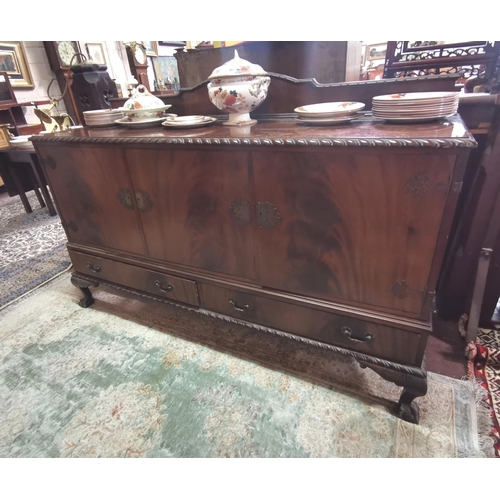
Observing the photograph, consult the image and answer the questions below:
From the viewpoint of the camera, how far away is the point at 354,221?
900 mm

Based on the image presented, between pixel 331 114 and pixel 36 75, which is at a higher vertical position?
pixel 36 75

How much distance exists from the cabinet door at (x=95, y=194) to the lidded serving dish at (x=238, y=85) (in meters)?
0.43

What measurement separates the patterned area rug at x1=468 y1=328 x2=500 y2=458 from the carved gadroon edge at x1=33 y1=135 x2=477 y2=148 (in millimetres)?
939

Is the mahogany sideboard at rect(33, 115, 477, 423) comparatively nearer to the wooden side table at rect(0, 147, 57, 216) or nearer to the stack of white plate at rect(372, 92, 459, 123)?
the stack of white plate at rect(372, 92, 459, 123)

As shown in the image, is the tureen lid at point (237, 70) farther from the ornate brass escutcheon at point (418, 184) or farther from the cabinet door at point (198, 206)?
the ornate brass escutcheon at point (418, 184)

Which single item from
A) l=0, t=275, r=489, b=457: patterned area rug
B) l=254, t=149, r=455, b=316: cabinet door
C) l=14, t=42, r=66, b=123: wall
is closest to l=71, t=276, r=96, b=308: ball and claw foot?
l=0, t=275, r=489, b=457: patterned area rug

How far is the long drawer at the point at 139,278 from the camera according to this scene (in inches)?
53.3

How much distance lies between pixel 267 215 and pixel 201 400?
0.75 m

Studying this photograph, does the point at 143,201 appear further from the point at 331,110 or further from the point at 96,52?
the point at 96,52

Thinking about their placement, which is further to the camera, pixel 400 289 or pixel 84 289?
pixel 84 289

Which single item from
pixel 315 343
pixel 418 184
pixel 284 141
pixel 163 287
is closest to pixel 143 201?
pixel 163 287

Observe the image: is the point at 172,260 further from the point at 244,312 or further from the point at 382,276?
the point at 382,276

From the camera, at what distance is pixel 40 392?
1267mm
